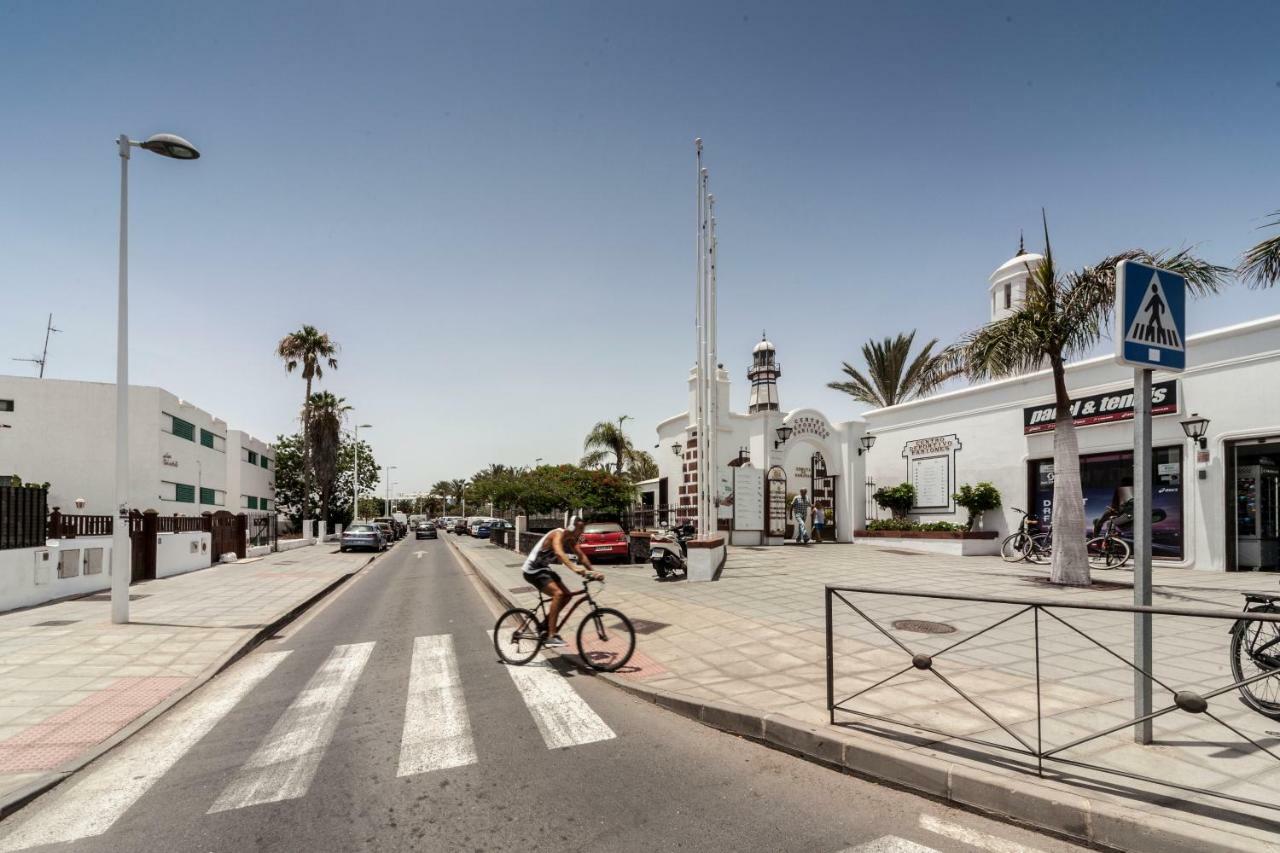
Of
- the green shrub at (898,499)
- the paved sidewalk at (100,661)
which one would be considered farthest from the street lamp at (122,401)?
the green shrub at (898,499)

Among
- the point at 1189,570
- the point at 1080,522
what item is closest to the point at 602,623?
the point at 1080,522

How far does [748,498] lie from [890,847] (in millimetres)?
19477

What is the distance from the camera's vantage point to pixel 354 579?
20078mm

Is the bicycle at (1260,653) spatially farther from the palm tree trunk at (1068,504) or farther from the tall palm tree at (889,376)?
the tall palm tree at (889,376)

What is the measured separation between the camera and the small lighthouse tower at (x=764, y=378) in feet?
93.8

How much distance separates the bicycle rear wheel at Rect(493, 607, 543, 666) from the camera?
7648mm

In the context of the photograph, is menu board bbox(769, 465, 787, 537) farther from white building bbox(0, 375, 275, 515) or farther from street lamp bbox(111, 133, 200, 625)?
white building bbox(0, 375, 275, 515)

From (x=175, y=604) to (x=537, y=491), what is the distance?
13790mm

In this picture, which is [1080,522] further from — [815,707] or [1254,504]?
[815,707]

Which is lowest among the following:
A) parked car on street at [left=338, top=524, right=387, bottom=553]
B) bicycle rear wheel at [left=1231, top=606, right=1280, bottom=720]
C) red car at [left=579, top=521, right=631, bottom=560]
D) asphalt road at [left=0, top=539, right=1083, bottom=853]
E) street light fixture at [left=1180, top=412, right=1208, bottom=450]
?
parked car on street at [left=338, top=524, right=387, bottom=553]

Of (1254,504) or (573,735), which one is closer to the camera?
(573,735)

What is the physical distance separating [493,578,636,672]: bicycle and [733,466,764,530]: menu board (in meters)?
15.1

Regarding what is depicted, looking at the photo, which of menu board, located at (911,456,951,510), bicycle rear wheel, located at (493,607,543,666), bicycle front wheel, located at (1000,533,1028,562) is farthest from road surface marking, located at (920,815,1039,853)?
menu board, located at (911,456,951,510)

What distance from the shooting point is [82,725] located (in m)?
5.66
